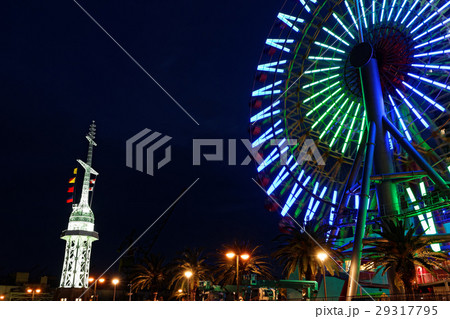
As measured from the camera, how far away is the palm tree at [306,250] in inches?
1210

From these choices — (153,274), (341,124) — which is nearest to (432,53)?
(341,124)

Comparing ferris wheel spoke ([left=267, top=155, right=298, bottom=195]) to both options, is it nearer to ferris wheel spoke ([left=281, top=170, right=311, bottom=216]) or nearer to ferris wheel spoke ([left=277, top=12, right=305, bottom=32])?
ferris wheel spoke ([left=281, top=170, right=311, bottom=216])

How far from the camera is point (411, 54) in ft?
103

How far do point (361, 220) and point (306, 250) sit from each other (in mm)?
6181

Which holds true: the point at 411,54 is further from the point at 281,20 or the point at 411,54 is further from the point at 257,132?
the point at 257,132

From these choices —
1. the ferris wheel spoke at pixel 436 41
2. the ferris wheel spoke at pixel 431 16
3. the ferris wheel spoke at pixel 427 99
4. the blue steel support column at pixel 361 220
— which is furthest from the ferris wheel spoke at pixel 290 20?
the blue steel support column at pixel 361 220

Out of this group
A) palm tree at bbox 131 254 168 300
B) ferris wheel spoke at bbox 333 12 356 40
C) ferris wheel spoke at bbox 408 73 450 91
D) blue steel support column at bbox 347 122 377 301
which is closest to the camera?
blue steel support column at bbox 347 122 377 301

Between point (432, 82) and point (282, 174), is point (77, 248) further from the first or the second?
point (432, 82)

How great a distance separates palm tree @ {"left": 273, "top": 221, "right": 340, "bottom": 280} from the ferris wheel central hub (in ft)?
44.1

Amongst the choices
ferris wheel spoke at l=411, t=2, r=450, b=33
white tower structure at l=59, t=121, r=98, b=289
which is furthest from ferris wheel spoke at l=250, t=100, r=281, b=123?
white tower structure at l=59, t=121, r=98, b=289

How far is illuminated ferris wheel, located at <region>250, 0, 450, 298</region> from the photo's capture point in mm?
29766
